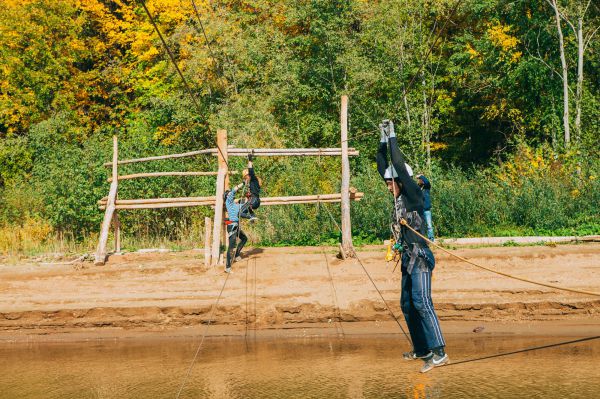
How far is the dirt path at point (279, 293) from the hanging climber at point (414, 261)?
136 inches

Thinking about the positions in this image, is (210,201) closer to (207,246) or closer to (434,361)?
(207,246)

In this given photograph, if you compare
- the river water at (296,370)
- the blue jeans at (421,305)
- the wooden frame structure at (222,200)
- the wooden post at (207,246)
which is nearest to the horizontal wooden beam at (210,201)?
the wooden frame structure at (222,200)

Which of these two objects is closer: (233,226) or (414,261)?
(414,261)

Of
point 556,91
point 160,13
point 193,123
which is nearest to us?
point 556,91

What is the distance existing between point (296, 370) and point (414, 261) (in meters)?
2.13

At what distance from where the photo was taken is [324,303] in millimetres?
13852

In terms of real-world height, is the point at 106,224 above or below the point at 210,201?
below

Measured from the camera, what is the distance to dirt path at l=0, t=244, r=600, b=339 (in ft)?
43.7

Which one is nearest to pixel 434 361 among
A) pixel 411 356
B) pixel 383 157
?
pixel 411 356

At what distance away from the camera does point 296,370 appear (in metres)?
10.2

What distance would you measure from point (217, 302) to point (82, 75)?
84.6ft

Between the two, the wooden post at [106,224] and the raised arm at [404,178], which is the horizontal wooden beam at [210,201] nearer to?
the wooden post at [106,224]

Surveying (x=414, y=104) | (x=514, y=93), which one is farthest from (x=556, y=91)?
(x=414, y=104)

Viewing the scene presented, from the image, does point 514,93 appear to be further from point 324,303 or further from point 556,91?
point 324,303
